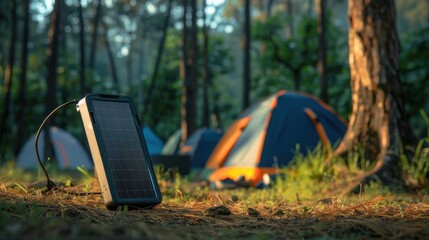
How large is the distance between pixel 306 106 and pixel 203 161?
6009 mm

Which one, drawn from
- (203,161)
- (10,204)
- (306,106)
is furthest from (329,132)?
(10,204)

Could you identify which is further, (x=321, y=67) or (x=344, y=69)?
(x=344, y=69)

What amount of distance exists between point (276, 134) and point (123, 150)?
18.8ft

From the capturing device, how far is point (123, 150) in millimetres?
4242

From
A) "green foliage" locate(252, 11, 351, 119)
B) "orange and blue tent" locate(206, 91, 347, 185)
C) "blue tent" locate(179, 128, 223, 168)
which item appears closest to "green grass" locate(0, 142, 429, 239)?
"orange and blue tent" locate(206, 91, 347, 185)

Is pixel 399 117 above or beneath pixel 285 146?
above

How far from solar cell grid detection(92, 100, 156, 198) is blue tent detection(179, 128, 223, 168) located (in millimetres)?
11152

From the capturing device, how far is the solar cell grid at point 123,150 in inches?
160

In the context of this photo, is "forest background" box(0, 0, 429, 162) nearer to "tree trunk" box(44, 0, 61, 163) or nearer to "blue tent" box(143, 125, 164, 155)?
"tree trunk" box(44, 0, 61, 163)

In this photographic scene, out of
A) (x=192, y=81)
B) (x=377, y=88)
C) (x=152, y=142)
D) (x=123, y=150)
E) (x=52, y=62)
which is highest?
(x=52, y=62)

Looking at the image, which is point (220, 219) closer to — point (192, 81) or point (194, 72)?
point (192, 81)

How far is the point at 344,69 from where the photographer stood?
22703 mm

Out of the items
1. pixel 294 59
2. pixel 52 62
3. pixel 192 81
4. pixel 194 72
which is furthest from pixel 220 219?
pixel 294 59

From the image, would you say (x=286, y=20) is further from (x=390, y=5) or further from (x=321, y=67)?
(x=390, y=5)
